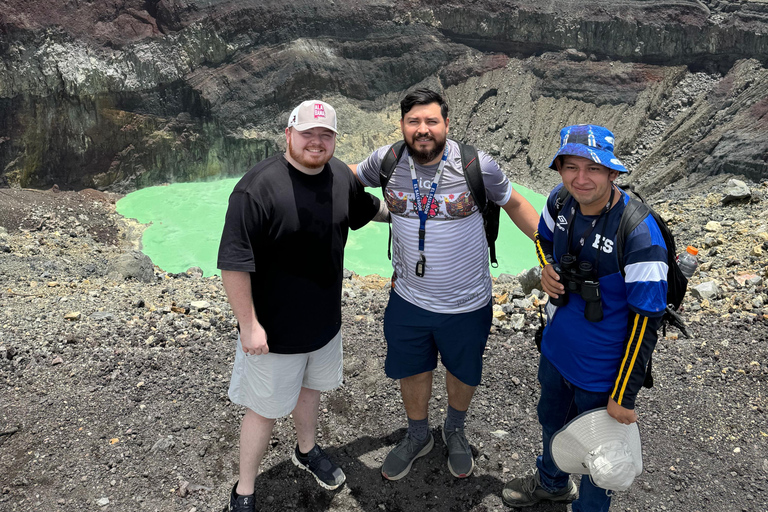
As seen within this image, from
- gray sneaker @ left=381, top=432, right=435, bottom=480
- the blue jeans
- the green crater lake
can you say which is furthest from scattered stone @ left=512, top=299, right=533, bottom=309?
the green crater lake

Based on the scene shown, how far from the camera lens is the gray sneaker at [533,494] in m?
3.46

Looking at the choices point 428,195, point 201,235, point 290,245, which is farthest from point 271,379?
point 201,235

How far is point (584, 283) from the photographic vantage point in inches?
104

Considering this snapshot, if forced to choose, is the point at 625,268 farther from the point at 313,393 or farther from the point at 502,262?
the point at 502,262

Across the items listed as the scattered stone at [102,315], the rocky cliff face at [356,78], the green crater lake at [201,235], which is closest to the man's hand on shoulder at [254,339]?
the scattered stone at [102,315]

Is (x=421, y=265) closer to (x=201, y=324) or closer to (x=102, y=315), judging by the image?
(x=201, y=324)

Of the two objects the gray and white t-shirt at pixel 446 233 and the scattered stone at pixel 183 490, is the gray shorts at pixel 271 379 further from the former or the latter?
the scattered stone at pixel 183 490

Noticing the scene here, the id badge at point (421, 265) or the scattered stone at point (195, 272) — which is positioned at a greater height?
the id badge at point (421, 265)

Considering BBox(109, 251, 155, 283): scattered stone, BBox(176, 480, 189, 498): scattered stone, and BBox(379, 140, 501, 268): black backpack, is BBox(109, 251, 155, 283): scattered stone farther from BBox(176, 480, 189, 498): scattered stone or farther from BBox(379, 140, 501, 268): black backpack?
BBox(379, 140, 501, 268): black backpack

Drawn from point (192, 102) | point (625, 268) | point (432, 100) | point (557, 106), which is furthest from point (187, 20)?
point (625, 268)

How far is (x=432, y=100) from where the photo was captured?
3.18 metres

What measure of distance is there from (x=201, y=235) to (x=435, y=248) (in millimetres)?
13313

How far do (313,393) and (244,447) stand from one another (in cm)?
53

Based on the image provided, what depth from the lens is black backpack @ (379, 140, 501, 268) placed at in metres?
3.25
